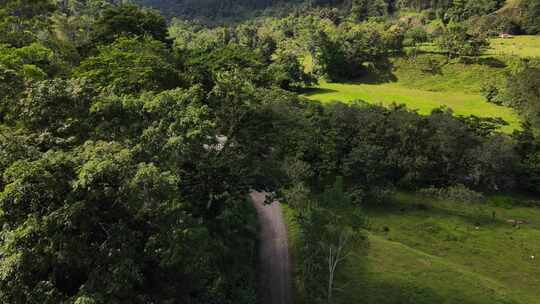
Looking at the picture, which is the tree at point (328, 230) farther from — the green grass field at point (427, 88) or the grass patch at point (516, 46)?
the grass patch at point (516, 46)

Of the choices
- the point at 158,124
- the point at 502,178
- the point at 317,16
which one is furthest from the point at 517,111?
the point at 317,16

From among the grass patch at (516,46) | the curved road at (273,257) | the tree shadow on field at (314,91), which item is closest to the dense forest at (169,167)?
the curved road at (273,257)

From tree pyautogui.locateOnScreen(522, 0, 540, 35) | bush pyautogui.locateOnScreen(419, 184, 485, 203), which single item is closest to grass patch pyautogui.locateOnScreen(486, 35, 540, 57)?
tree pyautogui.locateOnScreen(522, 0, 540, 35)

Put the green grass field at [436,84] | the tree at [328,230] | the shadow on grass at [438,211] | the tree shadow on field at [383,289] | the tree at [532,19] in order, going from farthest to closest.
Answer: the tree at [532,19] → the green grass field at [436,84] → the shadow on grass at [438,211] → the tree shadow on field at [383,289] → the tree at [328,230]

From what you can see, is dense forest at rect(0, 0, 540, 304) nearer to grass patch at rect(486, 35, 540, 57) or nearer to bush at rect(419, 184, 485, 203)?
bush at rect(419, 184, 485, 203)

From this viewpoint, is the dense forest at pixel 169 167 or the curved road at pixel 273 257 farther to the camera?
the curved road at pixel 273 257

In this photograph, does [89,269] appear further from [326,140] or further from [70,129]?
[326,140]
